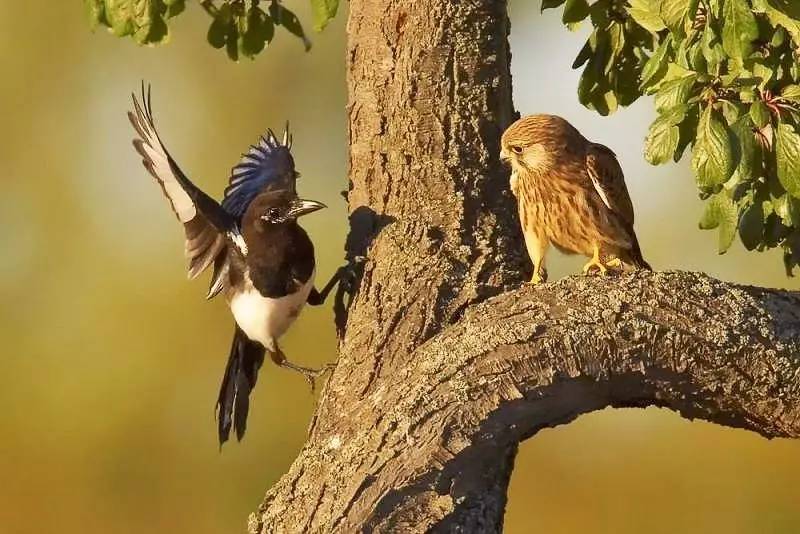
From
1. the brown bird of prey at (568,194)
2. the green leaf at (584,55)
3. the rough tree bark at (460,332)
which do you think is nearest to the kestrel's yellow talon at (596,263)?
the brown bird of prey at (568,194)

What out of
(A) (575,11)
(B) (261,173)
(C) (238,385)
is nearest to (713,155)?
(A) (575,11)

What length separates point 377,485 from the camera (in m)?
3.85

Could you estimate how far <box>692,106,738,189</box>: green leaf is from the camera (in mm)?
3428

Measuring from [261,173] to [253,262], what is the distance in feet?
2.35

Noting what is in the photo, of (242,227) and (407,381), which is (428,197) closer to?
(407,381)

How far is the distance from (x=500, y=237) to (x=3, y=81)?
392 inches

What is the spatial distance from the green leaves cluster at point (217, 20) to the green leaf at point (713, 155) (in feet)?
5.13

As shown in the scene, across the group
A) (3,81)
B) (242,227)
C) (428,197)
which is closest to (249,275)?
(242,227)

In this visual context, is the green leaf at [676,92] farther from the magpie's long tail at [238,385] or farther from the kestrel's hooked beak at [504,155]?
the magpie's long tail at [238,385]

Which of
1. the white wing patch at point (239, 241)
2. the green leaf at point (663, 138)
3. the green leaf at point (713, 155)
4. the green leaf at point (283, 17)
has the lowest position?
the green leaf at point (713, 155)

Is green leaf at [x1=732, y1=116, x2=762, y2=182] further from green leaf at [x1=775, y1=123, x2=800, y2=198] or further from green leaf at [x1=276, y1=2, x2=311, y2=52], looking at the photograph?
green leaf at [x1=276, y1=2, x2=311, y2=52]

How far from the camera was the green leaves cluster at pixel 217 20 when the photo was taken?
194 inches

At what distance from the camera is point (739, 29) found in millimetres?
3496

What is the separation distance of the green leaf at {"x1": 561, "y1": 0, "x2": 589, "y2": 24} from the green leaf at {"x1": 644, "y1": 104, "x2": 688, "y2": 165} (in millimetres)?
1358
